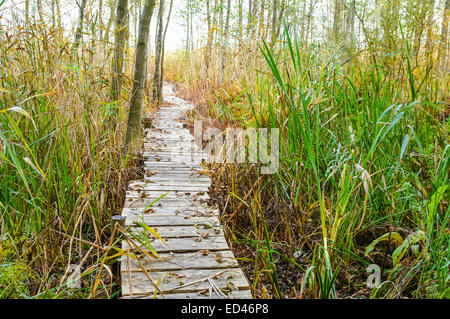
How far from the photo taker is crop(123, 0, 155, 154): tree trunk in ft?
10.5

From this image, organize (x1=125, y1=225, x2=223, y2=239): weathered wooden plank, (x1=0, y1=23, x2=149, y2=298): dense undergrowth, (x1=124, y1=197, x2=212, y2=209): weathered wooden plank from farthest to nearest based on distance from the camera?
(x1=124, y1=197, x2=212, y2=209): weathered wooden plank
(x1=125, y1=225, x2=223, y2=239): weathered wooden plank
(x1=0, y1=23, x2=149, y2=298): dense undergrowth

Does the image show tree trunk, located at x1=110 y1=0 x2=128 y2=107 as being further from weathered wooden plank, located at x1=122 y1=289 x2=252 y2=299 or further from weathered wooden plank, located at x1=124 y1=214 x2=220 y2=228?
weathered wooden plank, located at x1=122 y1=289 x2=252 y2=299

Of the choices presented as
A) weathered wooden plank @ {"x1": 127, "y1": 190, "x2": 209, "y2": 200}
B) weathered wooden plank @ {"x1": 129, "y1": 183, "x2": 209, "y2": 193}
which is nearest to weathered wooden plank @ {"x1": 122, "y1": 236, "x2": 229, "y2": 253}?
weathered wooden plank @ {"x1": 127, "y1": 190, "x2": 209, "y2": 200}

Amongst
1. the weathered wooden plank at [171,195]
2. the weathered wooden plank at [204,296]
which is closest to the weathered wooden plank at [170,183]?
the weathered wooden plank at [171,195]

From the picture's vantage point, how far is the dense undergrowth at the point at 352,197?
5.16 feet

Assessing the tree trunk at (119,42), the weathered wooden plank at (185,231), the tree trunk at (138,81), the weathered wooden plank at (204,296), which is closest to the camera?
the weathered wooden plank at (204,296)

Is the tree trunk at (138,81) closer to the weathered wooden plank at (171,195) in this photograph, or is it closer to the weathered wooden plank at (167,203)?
the weathered wooden plank at (171,195)

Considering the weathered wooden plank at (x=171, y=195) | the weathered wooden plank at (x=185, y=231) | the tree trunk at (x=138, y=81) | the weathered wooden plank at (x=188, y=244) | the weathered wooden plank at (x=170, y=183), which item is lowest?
the weathered wooden plank at (x=188, y=244)

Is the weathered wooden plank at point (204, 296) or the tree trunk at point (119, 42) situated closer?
the weathered wooden plank at point (204, 296)

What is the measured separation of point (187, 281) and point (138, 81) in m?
2.21

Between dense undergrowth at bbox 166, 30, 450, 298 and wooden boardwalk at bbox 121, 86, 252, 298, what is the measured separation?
0.21 m

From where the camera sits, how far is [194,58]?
6.71m

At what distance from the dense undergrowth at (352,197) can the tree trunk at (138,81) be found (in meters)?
1.03

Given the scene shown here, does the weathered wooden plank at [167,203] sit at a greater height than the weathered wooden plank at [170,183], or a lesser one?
lesser
